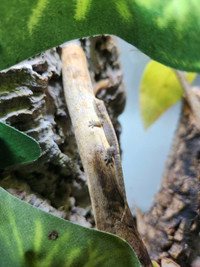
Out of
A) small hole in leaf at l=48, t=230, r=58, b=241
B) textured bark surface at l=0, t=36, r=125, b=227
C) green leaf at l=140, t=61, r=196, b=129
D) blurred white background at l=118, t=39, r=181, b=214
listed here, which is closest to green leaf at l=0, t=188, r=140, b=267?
small hole in leaf at l=48, t=230, r=58, b=241

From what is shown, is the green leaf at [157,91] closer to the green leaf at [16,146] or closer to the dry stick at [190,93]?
the dry stick at [190,93]

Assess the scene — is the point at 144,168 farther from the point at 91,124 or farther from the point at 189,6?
the point at 189,6

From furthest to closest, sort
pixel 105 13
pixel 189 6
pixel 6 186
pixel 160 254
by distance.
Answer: pixel 160 254, pixel 6 186, pixel 105 13, pixel 189 6

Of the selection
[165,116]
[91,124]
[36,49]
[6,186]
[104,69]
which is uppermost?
[36,49]

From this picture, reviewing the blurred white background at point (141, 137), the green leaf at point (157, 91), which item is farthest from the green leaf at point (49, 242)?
the green leaf at point (157, 91)

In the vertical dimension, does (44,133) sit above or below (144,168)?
above

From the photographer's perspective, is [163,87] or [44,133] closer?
[44,133]

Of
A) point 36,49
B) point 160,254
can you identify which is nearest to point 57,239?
point 36,49

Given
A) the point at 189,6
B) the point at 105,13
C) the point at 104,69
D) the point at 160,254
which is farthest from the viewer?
the point at 104,69

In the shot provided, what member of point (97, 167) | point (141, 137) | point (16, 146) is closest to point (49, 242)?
point (16, 146)
